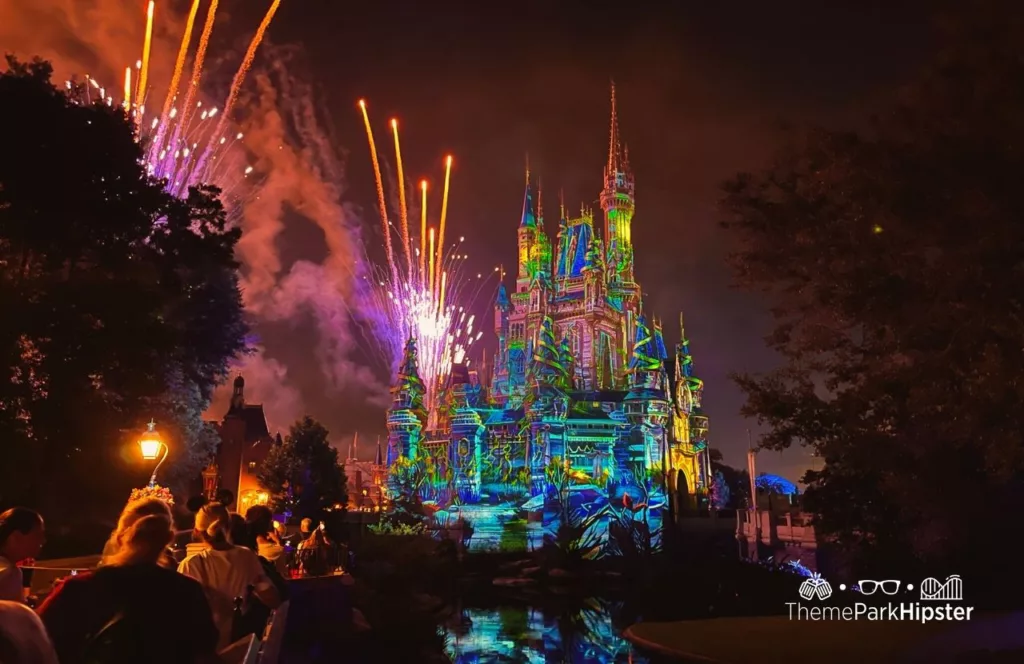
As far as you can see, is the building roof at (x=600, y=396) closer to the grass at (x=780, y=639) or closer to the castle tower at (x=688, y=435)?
the castle tower at (x=688, y=435)

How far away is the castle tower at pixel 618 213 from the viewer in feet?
321

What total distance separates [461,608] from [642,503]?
29797 millimetres

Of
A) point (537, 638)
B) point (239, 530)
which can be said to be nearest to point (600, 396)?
point (537, 638)

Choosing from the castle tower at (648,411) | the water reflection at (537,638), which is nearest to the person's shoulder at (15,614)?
the water reflection at (537,638)

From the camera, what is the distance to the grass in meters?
14.1

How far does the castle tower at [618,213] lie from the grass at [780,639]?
263ft

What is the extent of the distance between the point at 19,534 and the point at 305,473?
48167mm

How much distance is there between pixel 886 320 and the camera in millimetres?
15422

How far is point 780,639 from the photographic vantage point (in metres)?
16.0

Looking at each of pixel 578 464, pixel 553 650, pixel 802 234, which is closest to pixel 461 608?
pixel 553 650

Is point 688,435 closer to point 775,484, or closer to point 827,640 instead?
point 775,484

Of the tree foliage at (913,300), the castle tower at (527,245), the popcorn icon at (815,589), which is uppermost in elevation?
the castle tower at (527,245)

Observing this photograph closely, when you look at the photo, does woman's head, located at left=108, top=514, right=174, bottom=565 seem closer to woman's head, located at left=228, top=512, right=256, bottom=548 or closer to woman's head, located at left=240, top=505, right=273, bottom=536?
woman's head, located at left=228, top=512, right=256, bottom=548

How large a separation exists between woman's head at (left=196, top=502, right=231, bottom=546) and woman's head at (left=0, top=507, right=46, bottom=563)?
1879 millimetres
